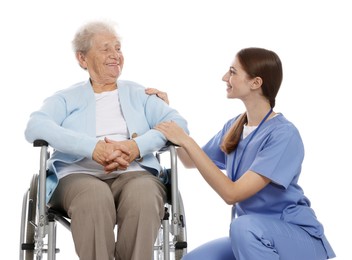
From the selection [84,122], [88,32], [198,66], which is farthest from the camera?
[198,66]

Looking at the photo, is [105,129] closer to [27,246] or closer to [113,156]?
[113,156]

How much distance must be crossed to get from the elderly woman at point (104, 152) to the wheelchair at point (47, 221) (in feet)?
0.19

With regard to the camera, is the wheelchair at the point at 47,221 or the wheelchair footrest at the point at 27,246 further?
the wheelchair footrest at the point at 27,246

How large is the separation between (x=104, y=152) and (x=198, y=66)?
1498 millimetres

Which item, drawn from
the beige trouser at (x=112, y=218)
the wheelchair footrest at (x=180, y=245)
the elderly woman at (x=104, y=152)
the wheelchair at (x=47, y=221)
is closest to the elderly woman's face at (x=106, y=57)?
the elderly woman at (x=104, y=152)

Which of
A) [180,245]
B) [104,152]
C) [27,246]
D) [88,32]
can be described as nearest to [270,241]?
[180,245]

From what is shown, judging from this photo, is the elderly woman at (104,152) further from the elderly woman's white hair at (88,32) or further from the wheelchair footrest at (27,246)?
the wheelchair footrest at (27,246)

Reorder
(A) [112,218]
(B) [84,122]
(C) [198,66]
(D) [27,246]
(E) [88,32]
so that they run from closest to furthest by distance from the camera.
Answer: (A) [112,218] < (D) [27,246] < (B) [84,122] < (E) [88,32] < (C) [198,66]

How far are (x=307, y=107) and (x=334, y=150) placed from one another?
288 millimetres

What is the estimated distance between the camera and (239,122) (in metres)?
3.05

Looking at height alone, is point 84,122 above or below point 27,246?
above

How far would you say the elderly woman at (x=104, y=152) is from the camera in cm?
264

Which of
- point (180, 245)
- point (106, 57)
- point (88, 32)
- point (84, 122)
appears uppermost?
point (88, 32)

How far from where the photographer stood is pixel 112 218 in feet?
8.77
